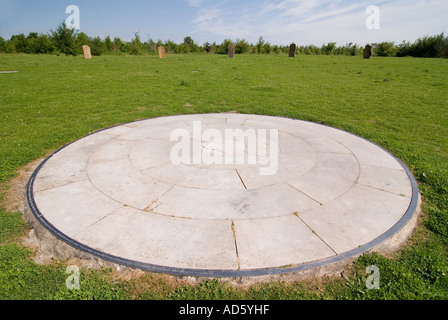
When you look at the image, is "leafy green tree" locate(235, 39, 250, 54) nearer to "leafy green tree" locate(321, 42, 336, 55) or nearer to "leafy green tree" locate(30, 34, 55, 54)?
"leafy green tree" locate(321, 42, 336, 55)

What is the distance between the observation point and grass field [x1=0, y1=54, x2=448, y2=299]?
237 centimetres

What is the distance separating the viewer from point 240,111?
26.6 ft

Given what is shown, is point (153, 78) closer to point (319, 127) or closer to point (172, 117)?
point (172, 117)

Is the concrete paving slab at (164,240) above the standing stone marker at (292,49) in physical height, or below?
below

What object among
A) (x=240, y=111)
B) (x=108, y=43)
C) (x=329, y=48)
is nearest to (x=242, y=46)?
(x=329, y=48)

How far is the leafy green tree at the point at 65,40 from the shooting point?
36.6 meters

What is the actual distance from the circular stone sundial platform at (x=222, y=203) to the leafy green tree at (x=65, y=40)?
4055 cm

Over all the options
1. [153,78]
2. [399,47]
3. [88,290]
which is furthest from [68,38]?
[399,47]

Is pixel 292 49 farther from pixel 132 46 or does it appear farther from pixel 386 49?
pixel 132 46

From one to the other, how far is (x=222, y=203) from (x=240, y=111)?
16.9 ft

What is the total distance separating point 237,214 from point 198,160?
5.42ft

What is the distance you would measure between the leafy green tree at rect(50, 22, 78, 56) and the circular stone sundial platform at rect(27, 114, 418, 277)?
40545mm

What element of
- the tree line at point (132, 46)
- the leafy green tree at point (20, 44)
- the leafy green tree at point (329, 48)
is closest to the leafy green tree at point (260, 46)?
the tree line at point (132, 46)

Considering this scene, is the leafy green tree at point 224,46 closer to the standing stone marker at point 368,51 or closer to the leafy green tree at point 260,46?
the leafy green tree at point 260,46
